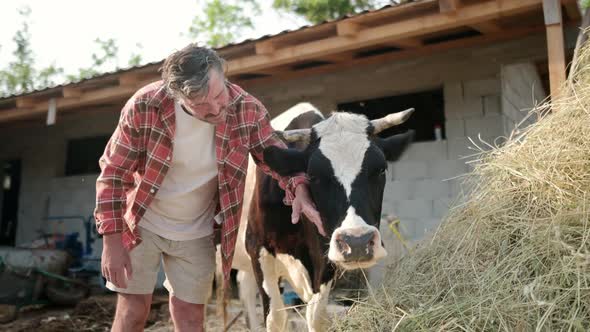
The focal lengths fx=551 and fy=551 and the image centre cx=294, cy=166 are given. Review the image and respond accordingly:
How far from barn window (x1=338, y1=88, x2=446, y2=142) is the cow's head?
11.1 feet

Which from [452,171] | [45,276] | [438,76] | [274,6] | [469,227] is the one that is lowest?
[45,276]

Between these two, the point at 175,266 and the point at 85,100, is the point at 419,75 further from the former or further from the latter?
the point at 85,100

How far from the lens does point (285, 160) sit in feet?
9.96

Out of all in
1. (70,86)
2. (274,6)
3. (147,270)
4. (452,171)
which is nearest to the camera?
(147,270)

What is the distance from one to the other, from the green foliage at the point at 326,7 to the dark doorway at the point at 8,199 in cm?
1135

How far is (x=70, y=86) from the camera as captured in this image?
7.59 m

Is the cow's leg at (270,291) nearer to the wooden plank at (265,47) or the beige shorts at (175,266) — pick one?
the beige shorts at (175,266)

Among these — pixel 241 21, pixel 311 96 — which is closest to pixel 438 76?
pixel 311 96

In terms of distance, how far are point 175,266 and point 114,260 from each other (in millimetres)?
395

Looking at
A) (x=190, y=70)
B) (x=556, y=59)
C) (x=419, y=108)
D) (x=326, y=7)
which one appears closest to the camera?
(x=190, y=70)

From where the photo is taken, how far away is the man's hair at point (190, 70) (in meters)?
2.40

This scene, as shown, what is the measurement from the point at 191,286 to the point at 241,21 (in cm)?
2620

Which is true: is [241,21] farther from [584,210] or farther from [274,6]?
[584,210]

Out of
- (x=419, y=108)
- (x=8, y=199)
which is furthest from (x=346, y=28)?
(x=8, y=199)
